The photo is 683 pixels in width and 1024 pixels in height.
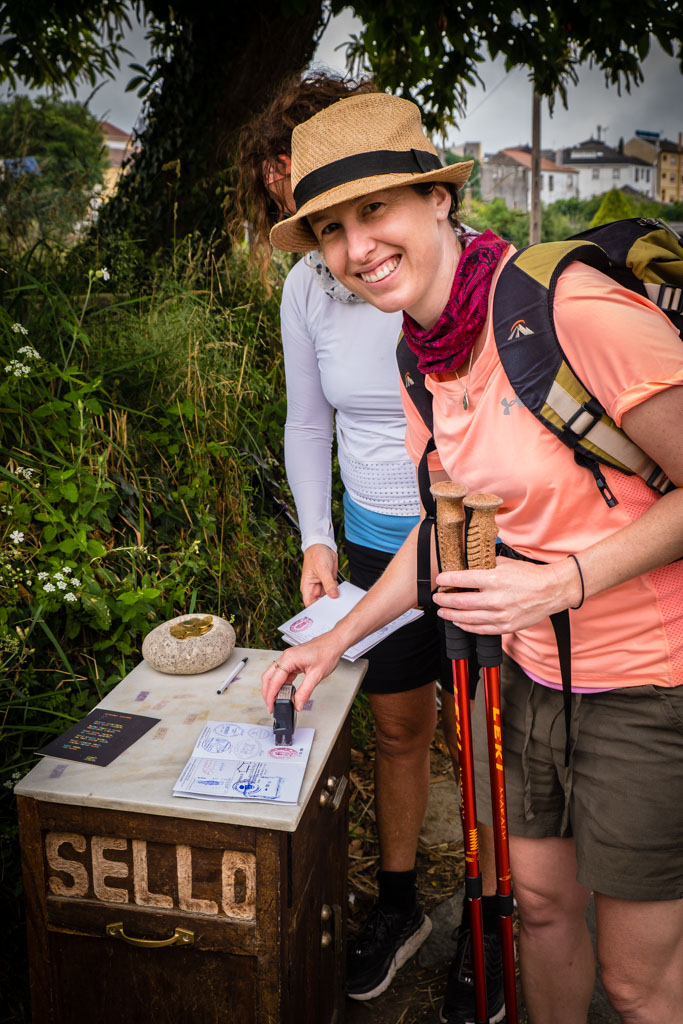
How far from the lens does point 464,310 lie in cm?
156

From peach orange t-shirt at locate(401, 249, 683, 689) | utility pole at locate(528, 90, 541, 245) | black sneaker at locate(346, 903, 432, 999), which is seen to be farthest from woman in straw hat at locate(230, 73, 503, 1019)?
utility pole at locate(528, 90, 541, 245)

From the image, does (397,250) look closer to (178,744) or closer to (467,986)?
(178,744)

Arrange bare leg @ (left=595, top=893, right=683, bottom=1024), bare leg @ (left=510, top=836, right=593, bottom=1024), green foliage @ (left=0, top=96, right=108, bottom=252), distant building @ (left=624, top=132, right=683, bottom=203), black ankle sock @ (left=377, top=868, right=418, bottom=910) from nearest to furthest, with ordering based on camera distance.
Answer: bare leg @ (left=595, top=893, right=683, bottom=1024) < bare leg @ (left=510, top=836, right=593, bottom=1024) < black ankle sock @ (left=377, top=868, right=418, bottom=910) < green foliage @ (left=0, top=96, right=108, bottom=252) < distant building @ (left=624, top=132, right=683, bottom=203)

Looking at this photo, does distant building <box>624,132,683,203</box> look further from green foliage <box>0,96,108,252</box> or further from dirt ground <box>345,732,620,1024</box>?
dirt ground <box>345,732,620,1024</box>

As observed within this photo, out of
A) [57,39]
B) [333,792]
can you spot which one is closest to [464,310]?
[333,792]

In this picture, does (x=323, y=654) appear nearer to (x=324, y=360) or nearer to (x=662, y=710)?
(x=662, y=710)

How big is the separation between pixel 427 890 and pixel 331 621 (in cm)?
148

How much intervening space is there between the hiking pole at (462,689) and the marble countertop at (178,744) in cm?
31

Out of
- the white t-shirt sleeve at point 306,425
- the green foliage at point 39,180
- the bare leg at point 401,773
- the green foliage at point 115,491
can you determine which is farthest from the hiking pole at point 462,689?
the green foliage at point 39,180

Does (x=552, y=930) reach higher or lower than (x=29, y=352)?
lower

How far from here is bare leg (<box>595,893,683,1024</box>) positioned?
5.10ft

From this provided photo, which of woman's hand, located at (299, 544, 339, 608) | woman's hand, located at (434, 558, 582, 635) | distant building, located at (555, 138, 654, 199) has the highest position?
distant building, located at (555, 138, 654, 199)

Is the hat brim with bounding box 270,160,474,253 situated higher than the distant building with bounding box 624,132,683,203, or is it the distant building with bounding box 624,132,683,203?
the distant building with bounding box 624,132,683,203

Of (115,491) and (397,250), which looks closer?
(397,250)
